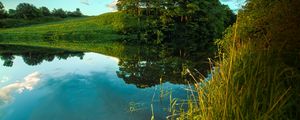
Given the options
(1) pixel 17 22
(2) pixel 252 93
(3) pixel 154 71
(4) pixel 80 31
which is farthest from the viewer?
(1) pixel 17 22

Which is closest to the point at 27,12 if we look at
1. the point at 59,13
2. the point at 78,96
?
the point at 59,13

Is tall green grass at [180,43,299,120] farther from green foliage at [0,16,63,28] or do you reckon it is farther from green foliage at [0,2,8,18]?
green foliage at [0,2,8,18]

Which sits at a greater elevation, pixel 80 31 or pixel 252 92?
pixel 252 92

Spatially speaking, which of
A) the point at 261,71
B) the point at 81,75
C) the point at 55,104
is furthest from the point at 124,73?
the point at 261,71

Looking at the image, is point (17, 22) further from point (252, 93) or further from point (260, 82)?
point (252, 93)

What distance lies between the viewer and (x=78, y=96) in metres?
14.6

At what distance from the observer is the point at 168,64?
22.4 meters

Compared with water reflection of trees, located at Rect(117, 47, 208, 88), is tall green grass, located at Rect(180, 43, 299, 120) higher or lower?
higher

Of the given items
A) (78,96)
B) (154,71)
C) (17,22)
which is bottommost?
(78,96)

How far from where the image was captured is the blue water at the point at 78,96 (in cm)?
1178

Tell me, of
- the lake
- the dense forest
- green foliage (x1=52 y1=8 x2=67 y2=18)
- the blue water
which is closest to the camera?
the dense forest

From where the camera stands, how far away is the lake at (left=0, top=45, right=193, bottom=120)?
11.9 m

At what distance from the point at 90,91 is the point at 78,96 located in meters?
0.94

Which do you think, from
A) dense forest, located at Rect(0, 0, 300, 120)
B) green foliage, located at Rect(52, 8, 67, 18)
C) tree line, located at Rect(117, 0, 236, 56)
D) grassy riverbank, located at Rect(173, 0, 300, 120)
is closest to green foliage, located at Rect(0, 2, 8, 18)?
green foliage, located at Rect(52, 8, 67, 18)
